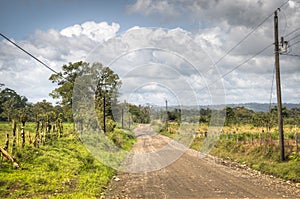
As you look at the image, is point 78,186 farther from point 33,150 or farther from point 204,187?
point 33,150

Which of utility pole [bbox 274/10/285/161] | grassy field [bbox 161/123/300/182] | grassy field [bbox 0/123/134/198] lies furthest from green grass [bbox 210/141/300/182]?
grassy field [bbox 0/123/134/198]

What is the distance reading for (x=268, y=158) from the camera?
17734 mm

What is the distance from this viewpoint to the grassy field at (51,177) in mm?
9945

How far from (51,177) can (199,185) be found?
5.51m

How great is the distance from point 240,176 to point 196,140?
73.2ft

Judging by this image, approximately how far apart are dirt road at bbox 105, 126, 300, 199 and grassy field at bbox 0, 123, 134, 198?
2.45 ft

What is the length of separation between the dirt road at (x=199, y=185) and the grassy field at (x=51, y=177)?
748mm

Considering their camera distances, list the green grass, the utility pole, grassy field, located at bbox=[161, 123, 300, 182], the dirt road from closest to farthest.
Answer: the dirt road
the green grass
grassy field, located at bbox=[161, 123, 300, 182]
the utility pole

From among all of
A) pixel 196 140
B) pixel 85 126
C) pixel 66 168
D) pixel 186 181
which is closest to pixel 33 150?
pixel 66 168

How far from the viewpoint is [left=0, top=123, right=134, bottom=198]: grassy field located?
32.6 ft

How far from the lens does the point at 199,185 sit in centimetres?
1139

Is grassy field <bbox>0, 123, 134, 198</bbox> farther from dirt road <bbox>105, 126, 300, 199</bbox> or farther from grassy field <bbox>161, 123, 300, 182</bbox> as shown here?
grassy field <bbox>161, 123, 300, 182</bbox>

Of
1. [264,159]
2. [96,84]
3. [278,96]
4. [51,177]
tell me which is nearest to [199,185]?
[51,177]

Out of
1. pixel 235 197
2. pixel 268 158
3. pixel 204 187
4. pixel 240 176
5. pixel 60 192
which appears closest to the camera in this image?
pixel 235 197
